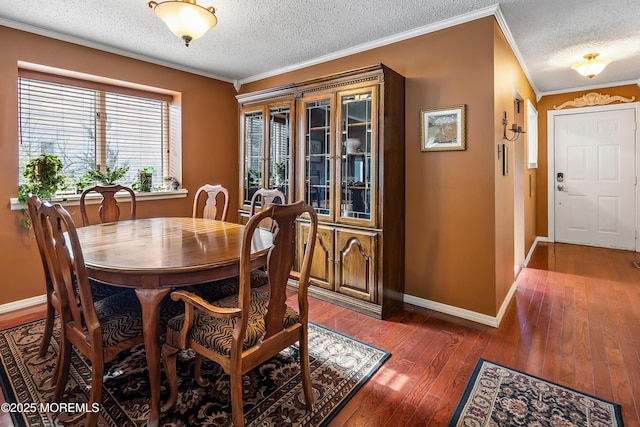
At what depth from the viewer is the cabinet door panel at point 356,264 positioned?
2846 millimetres

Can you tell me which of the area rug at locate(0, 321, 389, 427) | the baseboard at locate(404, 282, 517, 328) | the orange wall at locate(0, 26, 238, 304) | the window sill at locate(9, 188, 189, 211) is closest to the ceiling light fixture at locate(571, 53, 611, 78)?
the baseboard at locate(404, 282, 517, 328)

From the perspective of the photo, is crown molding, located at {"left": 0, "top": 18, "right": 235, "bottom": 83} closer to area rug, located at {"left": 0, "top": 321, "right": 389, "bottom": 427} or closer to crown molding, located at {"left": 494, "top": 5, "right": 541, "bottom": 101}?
area rug, located at {"left": 0, "top": 321, "right": 389, "bottom": 427}

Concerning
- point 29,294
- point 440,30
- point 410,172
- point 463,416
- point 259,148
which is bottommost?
point 463,416

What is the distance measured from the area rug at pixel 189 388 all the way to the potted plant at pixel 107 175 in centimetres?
164

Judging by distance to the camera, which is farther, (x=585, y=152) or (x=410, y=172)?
(x=585, y=152)

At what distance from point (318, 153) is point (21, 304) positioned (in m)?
3.02

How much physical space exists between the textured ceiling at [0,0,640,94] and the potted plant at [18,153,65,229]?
1193 mm

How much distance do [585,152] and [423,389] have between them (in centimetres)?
531

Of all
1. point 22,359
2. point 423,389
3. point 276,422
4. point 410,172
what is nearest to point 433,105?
point 410,172

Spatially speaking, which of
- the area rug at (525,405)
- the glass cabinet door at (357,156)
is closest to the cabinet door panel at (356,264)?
the glass cabinet door at (357,156)

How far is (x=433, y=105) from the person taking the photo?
2.90 meters

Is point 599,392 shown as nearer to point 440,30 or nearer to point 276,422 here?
point 276,422

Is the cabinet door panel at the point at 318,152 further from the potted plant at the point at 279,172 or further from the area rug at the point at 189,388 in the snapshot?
the area rug at the point at 189,388

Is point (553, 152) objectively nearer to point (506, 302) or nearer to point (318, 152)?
point (506, 302)
